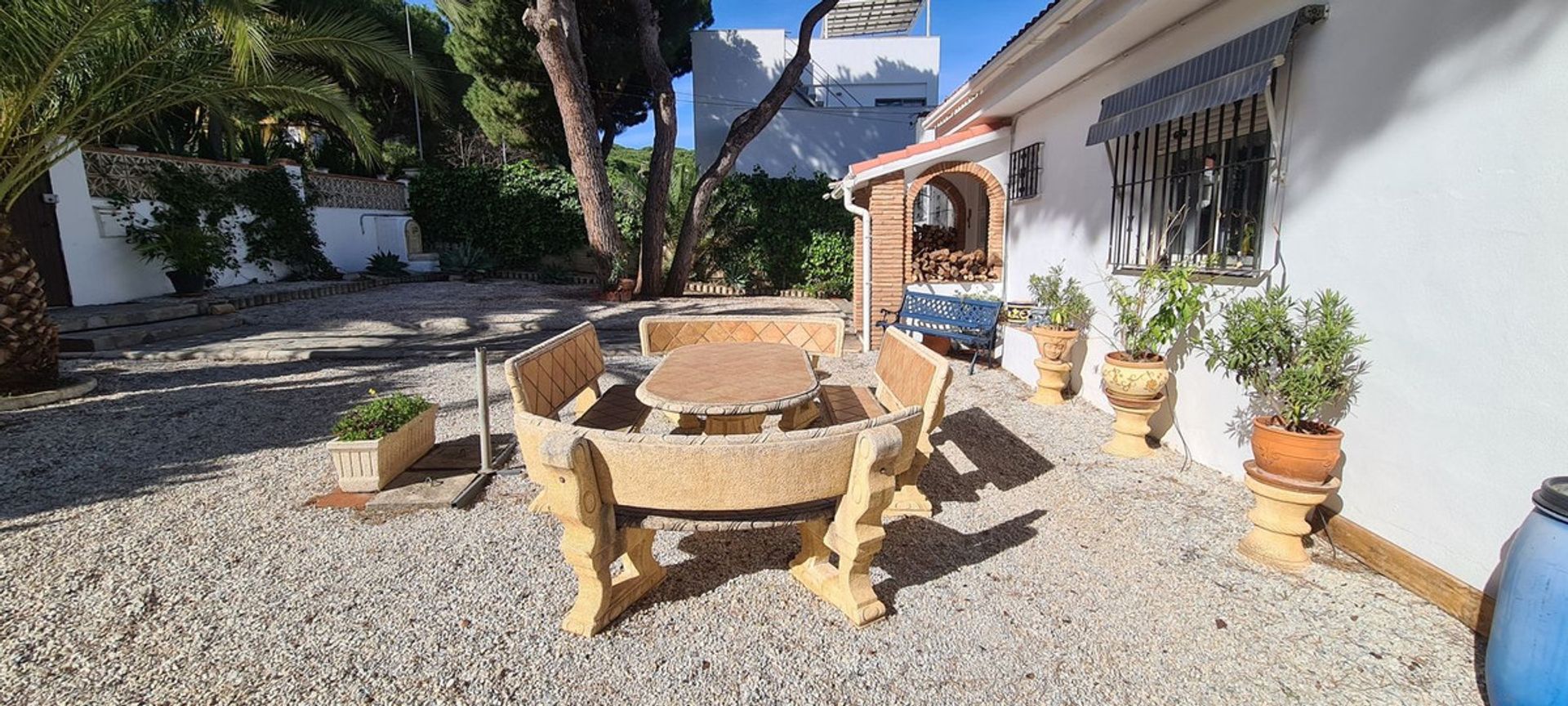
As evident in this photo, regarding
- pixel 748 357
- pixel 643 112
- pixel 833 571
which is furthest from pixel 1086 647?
pixel 643 112

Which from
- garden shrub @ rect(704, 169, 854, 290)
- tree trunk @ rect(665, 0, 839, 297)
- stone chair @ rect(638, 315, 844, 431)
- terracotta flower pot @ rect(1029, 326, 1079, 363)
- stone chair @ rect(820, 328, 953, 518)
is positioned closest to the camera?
stone chair @ rect(820, 328, 953, 518)

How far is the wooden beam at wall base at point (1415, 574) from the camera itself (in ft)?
7.93

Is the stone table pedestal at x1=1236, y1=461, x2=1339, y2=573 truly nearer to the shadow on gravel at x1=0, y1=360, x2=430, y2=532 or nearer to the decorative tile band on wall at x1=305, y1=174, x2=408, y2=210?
the shadow on gravel at x1=0, y1=360, x2=430, y2=532

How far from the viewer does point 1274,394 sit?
11.0 ft

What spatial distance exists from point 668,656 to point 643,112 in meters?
19.9

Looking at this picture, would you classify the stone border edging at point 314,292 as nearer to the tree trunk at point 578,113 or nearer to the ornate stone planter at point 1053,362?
the tree trunk at point 578,113

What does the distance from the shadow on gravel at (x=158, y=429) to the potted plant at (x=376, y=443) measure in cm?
80

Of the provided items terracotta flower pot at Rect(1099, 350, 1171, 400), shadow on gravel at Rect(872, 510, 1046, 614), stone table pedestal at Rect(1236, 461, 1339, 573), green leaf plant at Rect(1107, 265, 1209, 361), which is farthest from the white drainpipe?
stone table pedestal at Rect(1236, 461, 1339, 573)

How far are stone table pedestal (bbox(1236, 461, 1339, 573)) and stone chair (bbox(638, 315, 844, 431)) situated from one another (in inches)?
106

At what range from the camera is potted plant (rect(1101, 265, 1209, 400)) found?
3955 millimetres

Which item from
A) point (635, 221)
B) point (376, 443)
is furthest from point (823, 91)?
point (376, 443)

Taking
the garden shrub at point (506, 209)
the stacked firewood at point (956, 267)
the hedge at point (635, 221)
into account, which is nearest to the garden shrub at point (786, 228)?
the hedge at point (635, 221)

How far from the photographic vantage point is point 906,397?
11.6ft

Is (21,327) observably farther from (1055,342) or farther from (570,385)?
(1055,342)
